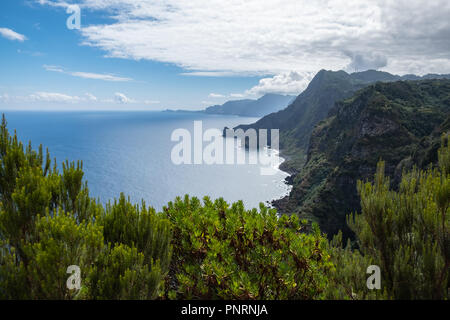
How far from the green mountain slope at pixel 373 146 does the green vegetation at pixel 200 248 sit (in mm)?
78617

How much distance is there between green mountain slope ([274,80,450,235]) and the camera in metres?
100

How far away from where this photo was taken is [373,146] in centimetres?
11419

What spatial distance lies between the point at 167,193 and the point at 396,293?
125 meters

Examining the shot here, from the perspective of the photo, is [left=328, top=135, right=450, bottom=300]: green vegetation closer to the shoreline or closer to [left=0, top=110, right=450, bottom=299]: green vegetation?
[left=0, top=110, right=450, bottom=299]: green vegetation

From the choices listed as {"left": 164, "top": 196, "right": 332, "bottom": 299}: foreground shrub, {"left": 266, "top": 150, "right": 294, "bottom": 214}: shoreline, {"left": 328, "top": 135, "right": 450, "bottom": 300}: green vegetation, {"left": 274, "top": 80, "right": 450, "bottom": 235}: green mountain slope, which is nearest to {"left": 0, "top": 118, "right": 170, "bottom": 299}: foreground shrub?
{"left": 164, "top": 196, "right": 332, "bottom": 299}: foreground shrub

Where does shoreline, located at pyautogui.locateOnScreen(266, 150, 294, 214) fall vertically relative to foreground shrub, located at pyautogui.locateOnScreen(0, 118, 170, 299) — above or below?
below

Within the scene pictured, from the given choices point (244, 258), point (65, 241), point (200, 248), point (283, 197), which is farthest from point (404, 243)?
point (283, 197)

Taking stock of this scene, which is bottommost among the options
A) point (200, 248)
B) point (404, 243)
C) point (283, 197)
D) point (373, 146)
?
point (283, 197)

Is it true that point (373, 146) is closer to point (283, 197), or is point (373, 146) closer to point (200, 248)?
point (283, 197)

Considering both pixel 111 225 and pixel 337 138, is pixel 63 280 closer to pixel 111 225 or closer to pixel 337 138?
pixel 111 225

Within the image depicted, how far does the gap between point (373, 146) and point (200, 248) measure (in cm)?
12389

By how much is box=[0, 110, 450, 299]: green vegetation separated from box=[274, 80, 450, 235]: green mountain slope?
258 ft

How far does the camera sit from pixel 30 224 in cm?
686
